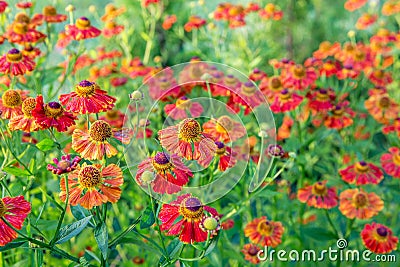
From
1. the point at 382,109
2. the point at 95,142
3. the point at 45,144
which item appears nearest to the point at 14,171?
the point at 45,144

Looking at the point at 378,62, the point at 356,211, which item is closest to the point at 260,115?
the point at 356,211

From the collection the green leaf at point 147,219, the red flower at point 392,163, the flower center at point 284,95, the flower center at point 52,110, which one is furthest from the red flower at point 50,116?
the red flower at point 392,163

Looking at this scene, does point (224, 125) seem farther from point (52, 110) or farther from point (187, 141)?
point (52, 110)

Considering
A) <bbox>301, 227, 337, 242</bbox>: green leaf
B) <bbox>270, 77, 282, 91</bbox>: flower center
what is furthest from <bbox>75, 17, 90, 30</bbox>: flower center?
<bbox>301, 227, 337, 242</bbox>: green leaf

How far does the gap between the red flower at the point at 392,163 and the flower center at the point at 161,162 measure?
95 centimetres

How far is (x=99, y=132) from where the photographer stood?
0.95 metres

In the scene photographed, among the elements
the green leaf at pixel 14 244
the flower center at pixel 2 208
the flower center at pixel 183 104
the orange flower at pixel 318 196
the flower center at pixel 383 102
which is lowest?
the orange flower at pixel 318 196

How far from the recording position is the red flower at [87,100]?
0.98m

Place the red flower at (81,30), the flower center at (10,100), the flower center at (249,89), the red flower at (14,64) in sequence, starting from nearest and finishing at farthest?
the flower center at (10,100) → the red flower at (14,64) → the flower center at (249,89) → the red flower at (81,30)

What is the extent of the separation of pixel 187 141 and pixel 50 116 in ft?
0.89

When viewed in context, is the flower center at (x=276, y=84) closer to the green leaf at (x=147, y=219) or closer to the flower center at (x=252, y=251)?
the flower center at (x=252, y=251)

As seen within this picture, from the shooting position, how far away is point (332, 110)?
1.70 m

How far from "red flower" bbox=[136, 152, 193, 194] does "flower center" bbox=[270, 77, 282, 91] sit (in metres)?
0.83

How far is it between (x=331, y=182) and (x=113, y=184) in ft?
2.91
